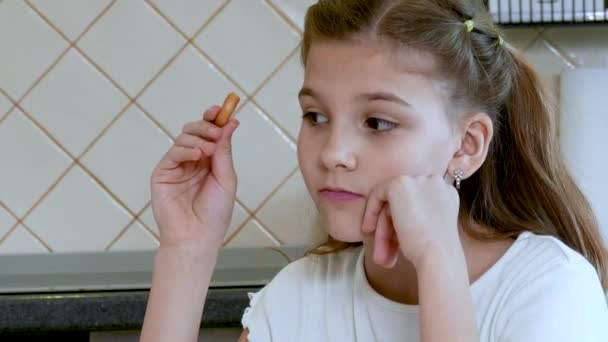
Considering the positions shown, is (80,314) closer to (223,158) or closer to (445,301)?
(223,158)

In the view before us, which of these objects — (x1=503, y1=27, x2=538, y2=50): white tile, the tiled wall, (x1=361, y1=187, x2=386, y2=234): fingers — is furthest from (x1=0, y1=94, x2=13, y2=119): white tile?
(x1=361, y1=187, x2=386, y2=234): fingers

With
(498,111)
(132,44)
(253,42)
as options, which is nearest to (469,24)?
(498,111)

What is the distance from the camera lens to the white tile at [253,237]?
1.87 meters

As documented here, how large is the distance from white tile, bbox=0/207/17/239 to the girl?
2.42ft

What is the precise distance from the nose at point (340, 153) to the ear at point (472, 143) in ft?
0.47

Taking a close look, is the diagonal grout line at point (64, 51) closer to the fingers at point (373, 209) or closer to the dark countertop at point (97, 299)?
the dark countertop at point (97, 299)

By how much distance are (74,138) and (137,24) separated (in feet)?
0.82

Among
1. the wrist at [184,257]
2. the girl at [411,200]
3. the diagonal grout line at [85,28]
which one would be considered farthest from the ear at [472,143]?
the diagonal grout line at [85,28]

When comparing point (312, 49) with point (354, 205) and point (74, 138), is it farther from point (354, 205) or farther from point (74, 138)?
point (74, 138)

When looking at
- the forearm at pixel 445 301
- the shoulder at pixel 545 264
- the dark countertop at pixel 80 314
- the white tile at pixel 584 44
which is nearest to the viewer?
the forearm at pixel 445 301

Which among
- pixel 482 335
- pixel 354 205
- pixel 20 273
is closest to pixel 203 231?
pixel 354 205

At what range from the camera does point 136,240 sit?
6.19 feet

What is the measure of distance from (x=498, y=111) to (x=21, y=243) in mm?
1071

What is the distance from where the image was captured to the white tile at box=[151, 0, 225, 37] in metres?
1.87
